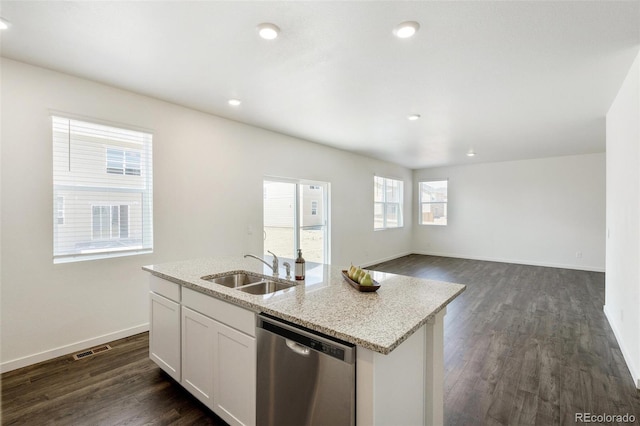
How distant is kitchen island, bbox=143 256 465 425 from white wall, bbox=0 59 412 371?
1436 millimetres

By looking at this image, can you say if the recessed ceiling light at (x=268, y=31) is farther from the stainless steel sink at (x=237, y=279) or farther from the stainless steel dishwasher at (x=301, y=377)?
the stainless steel dishwasher at (x=301, y=377)

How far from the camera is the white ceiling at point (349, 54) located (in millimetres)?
1887

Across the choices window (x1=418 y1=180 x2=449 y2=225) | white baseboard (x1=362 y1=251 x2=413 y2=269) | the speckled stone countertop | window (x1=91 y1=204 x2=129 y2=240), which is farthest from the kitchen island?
window (x1=418 y1=180 x2=449 y2=225)

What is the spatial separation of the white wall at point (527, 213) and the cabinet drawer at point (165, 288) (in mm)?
7694

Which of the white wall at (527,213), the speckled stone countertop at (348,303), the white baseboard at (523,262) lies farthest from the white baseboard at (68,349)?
the white wall at (527,213)

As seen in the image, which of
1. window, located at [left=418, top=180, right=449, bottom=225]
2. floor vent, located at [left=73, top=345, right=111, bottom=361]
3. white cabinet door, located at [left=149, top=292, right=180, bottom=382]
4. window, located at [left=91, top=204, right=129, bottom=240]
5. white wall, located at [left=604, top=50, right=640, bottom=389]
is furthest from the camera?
window, located at [left=418, top=180, right=449, bottom=225]

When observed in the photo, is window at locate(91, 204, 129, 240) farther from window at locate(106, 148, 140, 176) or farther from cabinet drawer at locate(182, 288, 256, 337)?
cabinet drawer at locate(182, 288, 256, 337)

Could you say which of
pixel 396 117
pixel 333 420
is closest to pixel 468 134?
pixel 396 117

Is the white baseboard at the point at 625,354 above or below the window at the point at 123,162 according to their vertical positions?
below

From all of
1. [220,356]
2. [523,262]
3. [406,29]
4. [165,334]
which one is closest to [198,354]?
[220,356]

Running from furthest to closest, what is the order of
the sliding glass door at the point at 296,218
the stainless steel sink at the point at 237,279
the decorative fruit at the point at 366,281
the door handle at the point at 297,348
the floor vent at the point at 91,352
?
the sliding glass door at the point at 296,218 → the floor vent at the point at 91,352 → the stainless steel sink at the point at 237,279 → the decorative fruit at the point at 366,281 → the door handle at the point at 297,348

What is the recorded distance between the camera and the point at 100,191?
3035 mm

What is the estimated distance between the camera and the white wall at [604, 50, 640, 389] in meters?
2.45

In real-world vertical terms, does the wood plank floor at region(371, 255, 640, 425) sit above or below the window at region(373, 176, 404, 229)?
below
